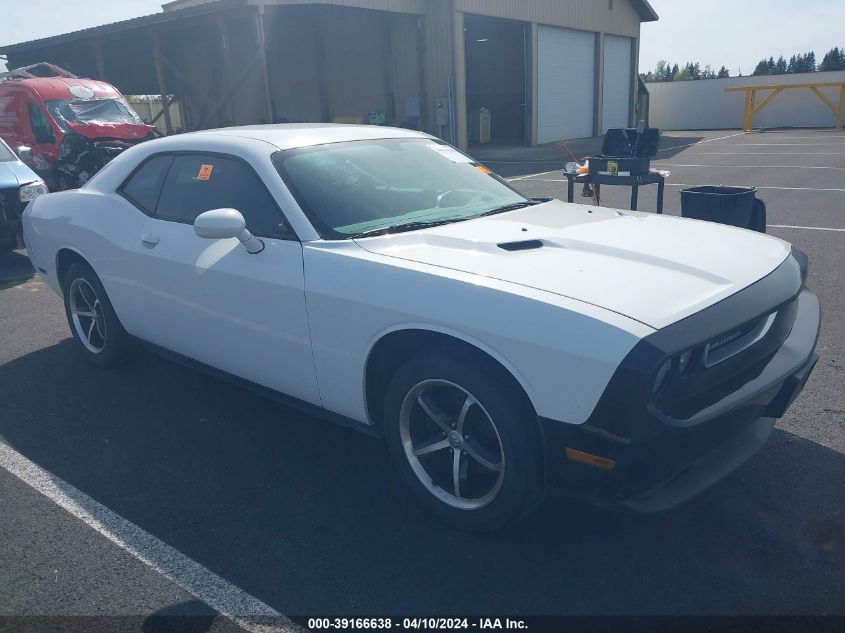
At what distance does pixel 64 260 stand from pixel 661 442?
421cm

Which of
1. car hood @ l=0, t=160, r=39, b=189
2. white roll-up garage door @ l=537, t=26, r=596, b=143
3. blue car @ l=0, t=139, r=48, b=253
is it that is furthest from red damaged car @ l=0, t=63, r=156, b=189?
white roll-up garage door @ l=537, t=26, r=596, b=143

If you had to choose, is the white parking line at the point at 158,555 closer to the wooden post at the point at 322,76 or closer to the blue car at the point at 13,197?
the blue car at the point at 13,197

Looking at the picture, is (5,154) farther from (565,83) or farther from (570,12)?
(570,12)

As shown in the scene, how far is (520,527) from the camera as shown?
3.00 metres

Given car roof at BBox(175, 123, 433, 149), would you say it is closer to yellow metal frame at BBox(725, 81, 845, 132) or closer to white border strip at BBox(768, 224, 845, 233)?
white border strip at BBox(768, 224, 845, 233)

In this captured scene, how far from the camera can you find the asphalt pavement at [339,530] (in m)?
2.60

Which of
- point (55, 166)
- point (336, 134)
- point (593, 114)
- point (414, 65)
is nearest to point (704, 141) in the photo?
point (593, 114)

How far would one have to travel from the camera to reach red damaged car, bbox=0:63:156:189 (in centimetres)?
1298

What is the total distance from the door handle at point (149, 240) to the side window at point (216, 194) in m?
0.13

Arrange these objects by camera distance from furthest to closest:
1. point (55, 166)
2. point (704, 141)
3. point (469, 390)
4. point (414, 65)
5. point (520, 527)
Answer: point (704, 141)
point (414, 65)
point (55, 166)
point (520, 527)
point (469, 390)

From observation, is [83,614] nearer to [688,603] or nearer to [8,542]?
[8,542]

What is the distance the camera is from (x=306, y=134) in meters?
3.94

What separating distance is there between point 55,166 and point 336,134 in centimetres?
1115

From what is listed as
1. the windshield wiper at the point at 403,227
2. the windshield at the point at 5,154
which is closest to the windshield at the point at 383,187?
the windshield wiper at the point at 403,227
